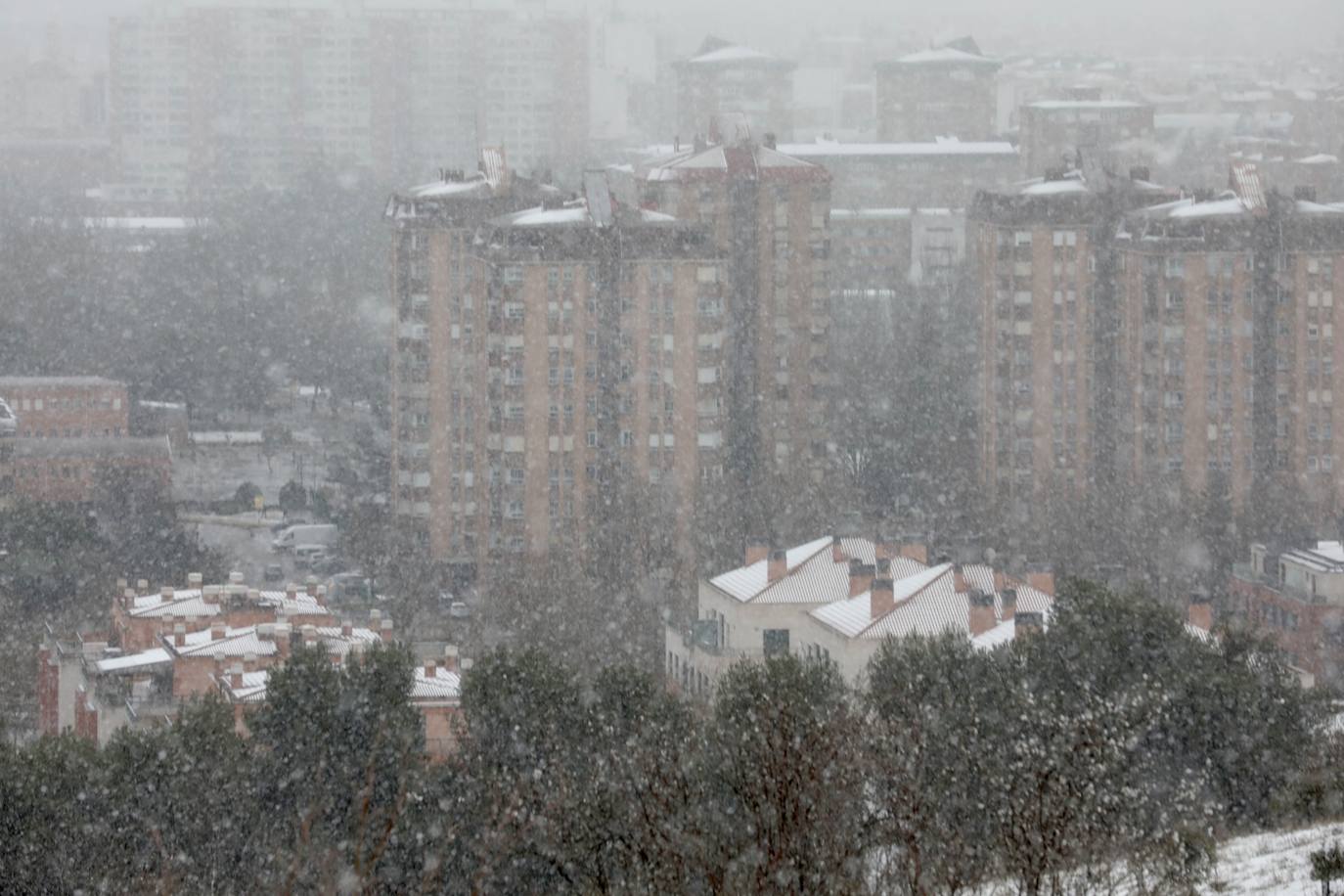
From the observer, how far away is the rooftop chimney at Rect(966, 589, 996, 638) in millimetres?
9992

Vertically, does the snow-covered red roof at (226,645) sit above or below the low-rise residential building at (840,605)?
above

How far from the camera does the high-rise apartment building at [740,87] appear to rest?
39.9 metres

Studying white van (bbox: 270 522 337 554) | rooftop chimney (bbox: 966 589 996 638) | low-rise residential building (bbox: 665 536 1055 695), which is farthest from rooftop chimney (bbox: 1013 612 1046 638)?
white van (bbox: 270 522 337 554)

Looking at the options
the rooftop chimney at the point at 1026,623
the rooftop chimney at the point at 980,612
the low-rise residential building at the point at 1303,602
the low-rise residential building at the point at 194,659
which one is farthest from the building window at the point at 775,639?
the low-rise residential building at the point at 1303,602

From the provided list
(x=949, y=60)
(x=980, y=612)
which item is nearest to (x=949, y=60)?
(x=949, y=60)

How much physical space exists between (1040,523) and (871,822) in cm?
1250

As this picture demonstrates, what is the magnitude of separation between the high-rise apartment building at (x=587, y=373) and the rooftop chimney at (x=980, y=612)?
19.0 ft

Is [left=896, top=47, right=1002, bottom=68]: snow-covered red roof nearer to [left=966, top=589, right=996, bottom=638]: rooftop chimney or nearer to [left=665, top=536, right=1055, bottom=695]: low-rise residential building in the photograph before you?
[left=665, top=536, right=1055, bottom=695]: low-rise residential building

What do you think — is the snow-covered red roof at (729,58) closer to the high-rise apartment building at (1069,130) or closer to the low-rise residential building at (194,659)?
the high-rise apartment building at (1069,130)

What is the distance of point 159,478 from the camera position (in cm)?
1859

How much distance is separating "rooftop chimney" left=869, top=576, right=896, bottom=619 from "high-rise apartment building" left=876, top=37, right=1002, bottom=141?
2794 centimetres

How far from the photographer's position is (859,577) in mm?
11055

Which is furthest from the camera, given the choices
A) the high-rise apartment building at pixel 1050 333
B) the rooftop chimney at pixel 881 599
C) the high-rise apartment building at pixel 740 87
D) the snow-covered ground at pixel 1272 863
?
the high-rise apartment building at pixel 740 87

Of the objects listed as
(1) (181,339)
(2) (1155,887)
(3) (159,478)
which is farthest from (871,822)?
(1) (181,339)
